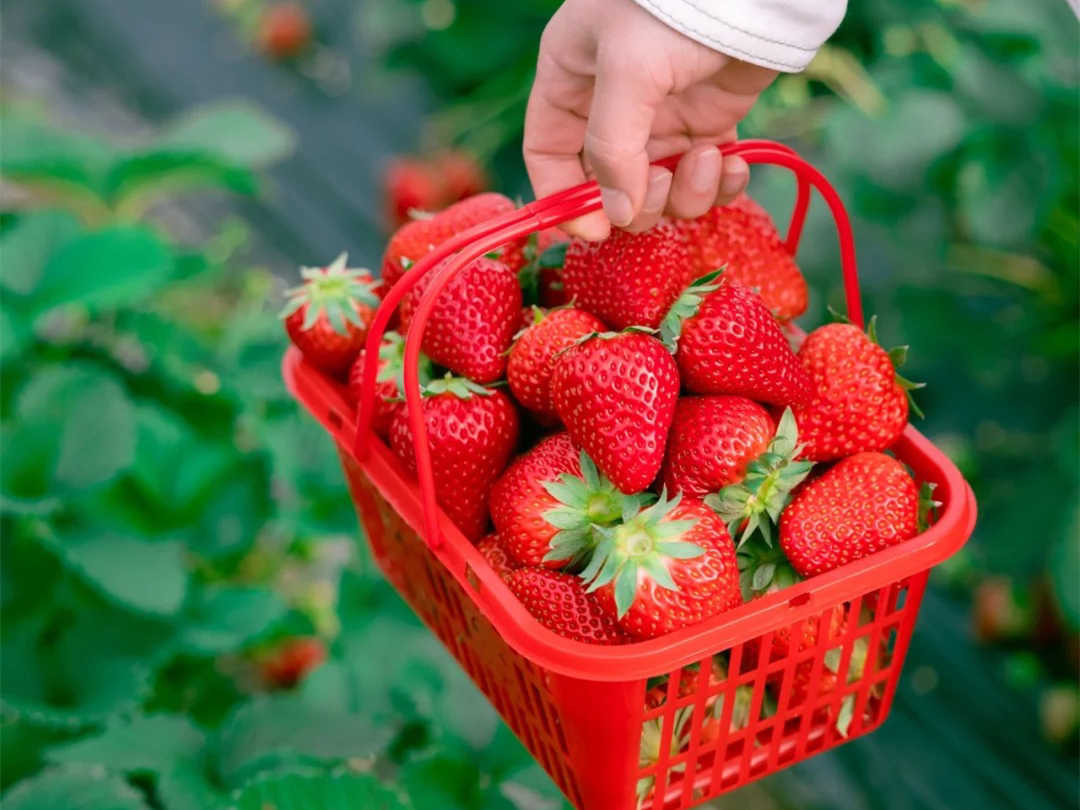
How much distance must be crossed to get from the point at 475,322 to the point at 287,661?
93 cm

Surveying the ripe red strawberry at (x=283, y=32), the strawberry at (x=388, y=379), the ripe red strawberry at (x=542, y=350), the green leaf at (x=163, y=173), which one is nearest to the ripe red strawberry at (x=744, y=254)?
the ripe red strawberry at (x=542, y=350)

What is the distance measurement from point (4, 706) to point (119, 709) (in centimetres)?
12

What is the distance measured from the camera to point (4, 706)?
4.25ft

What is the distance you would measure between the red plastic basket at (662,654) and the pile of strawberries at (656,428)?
0.03 meters

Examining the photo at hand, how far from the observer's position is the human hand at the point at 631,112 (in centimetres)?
80

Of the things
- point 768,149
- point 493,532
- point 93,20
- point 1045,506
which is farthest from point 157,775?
point 93,20

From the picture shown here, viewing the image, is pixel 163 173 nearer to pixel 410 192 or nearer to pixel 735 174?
pixel 410 192

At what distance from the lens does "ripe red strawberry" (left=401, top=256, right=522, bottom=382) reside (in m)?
0.93

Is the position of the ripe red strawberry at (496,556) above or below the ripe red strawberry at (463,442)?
below

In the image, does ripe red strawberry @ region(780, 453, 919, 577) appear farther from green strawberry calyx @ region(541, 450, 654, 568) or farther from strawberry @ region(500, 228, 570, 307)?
strawberry @ region(500, 228, 570, 307)

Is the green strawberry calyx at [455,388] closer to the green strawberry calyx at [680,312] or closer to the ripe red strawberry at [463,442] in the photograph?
the ripe red strawberry at [463,442]

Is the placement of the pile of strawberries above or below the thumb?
below

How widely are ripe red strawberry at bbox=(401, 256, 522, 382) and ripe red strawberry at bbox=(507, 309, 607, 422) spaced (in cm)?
2

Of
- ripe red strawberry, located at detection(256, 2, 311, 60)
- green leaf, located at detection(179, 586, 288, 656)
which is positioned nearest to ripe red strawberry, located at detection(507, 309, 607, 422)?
green leaf, located at detection(179, 586, 288, 656)
